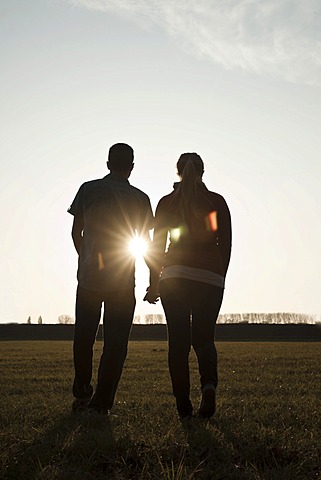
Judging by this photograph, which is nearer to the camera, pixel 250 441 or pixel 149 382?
pixel 250 441

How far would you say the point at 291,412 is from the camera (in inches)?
215

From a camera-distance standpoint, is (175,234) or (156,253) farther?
(156,253)

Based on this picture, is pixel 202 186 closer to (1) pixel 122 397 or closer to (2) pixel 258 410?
(2) pixel 258 410

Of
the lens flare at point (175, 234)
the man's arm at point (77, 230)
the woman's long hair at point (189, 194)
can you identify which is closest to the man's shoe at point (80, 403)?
the man's arm at point (77, 230)

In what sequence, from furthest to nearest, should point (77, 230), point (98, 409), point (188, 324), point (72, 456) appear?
point (77, 230), point (98, 409), point (188, 324), point (72, 456)

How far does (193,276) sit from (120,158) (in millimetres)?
1592

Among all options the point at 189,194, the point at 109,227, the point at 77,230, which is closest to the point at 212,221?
the point at 189,194

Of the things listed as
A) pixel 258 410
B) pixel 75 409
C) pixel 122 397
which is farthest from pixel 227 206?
pixel 122 397

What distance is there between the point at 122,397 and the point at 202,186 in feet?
9.56

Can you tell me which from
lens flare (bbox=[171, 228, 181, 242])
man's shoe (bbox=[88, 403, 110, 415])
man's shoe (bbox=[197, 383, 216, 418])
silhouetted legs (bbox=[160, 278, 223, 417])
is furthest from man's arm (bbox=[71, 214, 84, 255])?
man's shoe (bbox=[197, 383, 216, 418])

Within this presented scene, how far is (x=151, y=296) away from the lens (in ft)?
17.6

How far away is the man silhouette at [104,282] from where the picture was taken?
542 cm

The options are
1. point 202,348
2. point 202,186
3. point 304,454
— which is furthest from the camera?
point 202,186

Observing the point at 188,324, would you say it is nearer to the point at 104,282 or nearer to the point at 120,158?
the point at 104,282
